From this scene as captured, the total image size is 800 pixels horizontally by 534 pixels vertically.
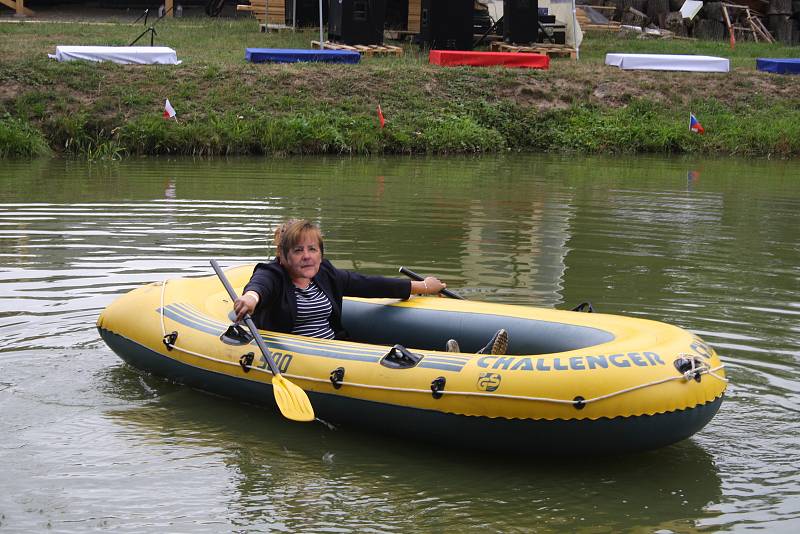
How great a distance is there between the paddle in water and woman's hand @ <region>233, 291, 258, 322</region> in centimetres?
4

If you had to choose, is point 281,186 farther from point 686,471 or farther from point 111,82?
point 686,471

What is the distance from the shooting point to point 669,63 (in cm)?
2005

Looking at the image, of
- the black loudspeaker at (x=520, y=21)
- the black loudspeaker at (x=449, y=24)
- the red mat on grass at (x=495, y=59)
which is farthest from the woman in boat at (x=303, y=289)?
the black loudspeaker at (x=520, y=21)

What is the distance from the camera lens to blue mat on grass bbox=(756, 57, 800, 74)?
2012 cm

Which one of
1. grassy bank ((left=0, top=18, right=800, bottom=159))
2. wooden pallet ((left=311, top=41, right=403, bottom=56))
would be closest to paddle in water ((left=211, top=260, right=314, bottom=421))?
grassy bank ((left=0, top=18, right=800, bottom=159))

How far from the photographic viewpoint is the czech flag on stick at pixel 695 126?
1795 centimetres

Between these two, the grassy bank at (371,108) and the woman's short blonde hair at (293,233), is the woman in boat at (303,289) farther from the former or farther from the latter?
the grassy bank at (371,108)

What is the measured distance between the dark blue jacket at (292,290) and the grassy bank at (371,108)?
1028 centimetres

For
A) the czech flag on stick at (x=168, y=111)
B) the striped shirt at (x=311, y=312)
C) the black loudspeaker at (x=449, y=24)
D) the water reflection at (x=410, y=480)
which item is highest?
the black loudspeaker at (x=449, y=24)

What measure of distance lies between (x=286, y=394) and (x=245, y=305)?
46cm

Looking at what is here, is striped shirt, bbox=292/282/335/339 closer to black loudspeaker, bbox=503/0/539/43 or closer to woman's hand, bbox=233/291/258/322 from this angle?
woman's hand, bbox=233/291/258/322

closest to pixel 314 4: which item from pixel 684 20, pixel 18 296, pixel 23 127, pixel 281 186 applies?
pixel 684 20

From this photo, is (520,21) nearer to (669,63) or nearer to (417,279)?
(669,63)

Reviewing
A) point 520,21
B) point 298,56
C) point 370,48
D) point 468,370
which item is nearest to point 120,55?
point 298,56
